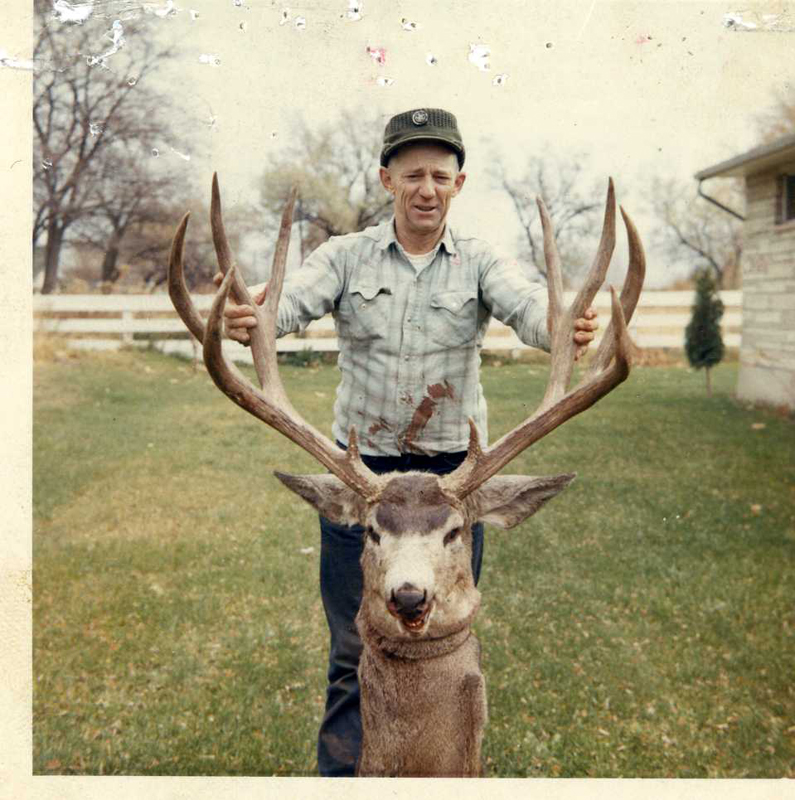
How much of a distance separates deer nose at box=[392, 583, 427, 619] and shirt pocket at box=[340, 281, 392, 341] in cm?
97

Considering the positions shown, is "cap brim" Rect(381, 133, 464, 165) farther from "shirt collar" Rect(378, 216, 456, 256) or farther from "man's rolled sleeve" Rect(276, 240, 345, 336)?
"man's rolled sleeve" Rect(276, 240, 345, 336)

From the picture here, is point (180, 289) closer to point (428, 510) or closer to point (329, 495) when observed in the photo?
point (329, 495)

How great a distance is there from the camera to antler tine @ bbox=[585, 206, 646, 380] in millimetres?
1945

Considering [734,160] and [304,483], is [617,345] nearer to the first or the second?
[304,483]

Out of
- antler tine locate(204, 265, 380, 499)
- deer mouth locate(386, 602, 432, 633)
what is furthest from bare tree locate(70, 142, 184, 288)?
deer mouth locate(386, 602, 432, 633)

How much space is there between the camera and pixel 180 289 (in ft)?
6.83

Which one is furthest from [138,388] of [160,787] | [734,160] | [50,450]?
[734,160]

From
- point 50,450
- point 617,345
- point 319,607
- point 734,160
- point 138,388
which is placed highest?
point 734,160

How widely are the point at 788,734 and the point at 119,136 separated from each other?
373cm

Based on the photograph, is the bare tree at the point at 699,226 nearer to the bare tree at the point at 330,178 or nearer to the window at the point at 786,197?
the window at the point at 786,197

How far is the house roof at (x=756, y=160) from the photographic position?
3422 millimetres

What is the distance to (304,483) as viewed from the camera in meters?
2.20

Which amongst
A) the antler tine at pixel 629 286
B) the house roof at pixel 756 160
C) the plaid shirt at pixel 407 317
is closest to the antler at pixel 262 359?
the plaid shirt at pixel 407 317

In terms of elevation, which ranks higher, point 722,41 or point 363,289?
point 722,41
